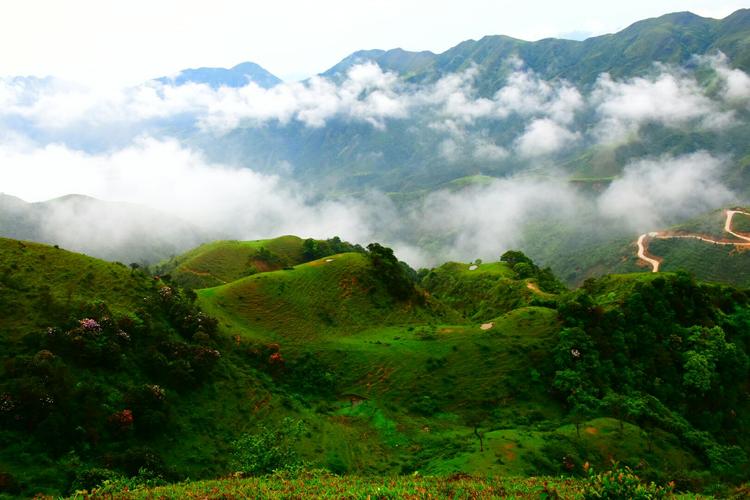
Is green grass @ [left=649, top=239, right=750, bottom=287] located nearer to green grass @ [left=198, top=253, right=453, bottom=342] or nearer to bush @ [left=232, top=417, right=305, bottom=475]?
green grass @ [left=198, top=253, right=453, bottom=342]

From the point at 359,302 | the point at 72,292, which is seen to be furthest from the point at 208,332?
the point at 359,302

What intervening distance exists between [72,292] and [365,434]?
26.7m

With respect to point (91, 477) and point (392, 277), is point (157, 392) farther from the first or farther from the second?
point (392, 277)

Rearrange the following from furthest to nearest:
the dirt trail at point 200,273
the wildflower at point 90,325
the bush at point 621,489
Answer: the dirt trail at point 200,273 < the wildflower at point 90,325 < the bush at point 621,489

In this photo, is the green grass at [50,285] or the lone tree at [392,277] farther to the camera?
the lone tree at [392,277]

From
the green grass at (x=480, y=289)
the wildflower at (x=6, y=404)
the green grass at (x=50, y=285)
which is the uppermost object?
the green grass at (x=50, y=285)

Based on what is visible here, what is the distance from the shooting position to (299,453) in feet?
104

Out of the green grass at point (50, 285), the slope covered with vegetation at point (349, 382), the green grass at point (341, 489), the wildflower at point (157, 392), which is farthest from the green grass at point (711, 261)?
the wildflower at point (157, 392)

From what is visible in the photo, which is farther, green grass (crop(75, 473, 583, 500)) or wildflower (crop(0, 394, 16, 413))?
wildflower (crop(0, 394, 16, 413))

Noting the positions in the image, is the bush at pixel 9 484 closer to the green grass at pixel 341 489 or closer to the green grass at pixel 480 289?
the green grass at pixel 341 489

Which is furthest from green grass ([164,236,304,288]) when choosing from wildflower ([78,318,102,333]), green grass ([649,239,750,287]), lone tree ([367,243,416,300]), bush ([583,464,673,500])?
green grass ([649,239,750,287])

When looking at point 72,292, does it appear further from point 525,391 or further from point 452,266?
point 452,266

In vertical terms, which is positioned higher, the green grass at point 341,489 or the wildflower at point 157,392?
the green grass at point 341,489

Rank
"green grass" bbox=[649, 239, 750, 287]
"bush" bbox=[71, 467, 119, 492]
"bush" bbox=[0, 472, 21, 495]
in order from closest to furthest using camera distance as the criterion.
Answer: "bush" bbox=[0, 472, 21, 495], "bush" bbox=[71, 467, 119, 492], "green grass" bbox=[649, 239, 750, 287]
